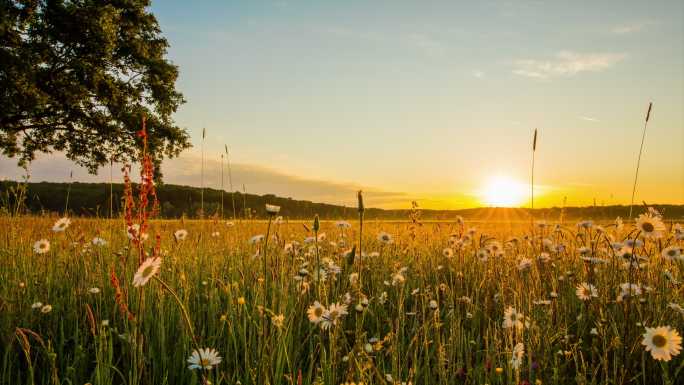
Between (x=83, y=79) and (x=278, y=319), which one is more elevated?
(x=83, y=79)

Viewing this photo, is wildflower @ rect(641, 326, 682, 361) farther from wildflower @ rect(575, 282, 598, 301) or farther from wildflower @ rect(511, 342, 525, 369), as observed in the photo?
wildflower @ rect(575, 282, 598, 301)

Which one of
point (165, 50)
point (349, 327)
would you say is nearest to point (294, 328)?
point (349, 327)

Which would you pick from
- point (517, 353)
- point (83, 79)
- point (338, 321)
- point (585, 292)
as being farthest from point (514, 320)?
point (83, 79)

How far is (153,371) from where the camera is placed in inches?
113

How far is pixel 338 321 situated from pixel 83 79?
23866 mm

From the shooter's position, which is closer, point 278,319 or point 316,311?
point 278,319

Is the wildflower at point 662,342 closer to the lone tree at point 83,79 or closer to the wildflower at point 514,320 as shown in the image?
the wildflower at point 514,320

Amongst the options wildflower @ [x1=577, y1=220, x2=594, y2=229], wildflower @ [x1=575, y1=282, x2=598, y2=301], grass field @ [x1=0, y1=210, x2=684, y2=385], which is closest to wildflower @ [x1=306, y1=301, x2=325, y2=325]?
grass field @ [x1=0, y1=210, x2=684, y2=385]

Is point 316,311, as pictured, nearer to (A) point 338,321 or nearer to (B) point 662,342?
(A) point 338,321

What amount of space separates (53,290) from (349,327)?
2.85m

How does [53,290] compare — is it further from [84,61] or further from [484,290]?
[84,61]

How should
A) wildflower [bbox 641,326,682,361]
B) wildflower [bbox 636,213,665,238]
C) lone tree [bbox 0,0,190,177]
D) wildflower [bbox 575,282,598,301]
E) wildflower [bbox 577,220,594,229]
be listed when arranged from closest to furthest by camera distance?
wildflower [bbox 641,326,682,361]
wildflower [bbox 636,213,665,238]
wildflower [bbox 575,282,598,301]
wildflower [bbox 577,220,594,229]
lone tree [bbox 0,0,190,177]

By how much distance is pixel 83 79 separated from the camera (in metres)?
22.3

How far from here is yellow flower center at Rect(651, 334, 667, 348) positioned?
2.24m
